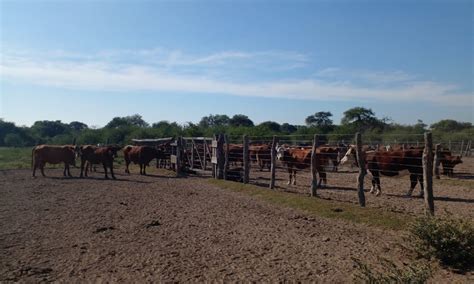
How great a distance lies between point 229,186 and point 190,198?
317 cm

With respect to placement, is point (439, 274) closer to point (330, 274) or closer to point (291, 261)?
point (330, 274)

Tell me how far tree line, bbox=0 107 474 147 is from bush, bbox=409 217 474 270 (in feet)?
108

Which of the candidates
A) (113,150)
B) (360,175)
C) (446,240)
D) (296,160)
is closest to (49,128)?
(113,150)

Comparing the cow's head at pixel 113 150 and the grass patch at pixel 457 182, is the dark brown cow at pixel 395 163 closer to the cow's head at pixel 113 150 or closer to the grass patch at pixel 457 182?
the grass patch at pixel 457 182

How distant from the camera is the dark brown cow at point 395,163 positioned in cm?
1380

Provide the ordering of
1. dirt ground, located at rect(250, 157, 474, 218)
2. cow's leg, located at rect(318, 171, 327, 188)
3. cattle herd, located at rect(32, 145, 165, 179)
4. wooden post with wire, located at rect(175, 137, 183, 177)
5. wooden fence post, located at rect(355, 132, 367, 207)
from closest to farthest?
dirt ground, located at rect(250, 157, 474, 218) → wooden fence post, located at rect(355, 132, 367, 207) → cow's leg, located at rect(318, 171, 327, 188) → cattle herd, located at rect(32, 145, 165, 179) → wooden post with wire, located at rect(175, 137, 183, 177)

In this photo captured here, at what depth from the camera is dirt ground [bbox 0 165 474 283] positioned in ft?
19.7

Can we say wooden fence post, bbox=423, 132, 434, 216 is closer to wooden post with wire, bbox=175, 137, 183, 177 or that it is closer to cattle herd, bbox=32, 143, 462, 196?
cattle herd, bbox=32, 143, 462, 196

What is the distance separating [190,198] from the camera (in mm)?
13273

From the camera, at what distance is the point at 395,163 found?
13.9 meters

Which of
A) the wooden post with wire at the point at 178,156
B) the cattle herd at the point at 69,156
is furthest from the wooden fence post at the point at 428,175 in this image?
the cattle herd at the point at 69,156

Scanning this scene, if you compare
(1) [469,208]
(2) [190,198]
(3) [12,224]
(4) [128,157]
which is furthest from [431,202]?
(4) [128,157]

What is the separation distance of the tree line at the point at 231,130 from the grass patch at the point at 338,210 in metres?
27.3

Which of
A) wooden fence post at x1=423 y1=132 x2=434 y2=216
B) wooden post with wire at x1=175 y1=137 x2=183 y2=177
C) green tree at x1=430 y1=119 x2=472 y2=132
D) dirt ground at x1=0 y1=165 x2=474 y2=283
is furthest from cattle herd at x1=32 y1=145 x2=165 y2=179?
green tree at x1=430 y1=119 x2=472 y2=132
